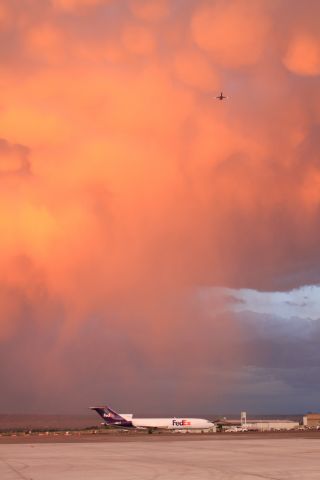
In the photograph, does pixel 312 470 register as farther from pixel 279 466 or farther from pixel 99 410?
pixel 99 410

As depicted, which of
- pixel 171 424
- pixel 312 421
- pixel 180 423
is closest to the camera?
pixel 171 424

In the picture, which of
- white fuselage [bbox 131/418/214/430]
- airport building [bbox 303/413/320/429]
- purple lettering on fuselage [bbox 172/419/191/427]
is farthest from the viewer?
airport building [bbox 303/413/320/429]

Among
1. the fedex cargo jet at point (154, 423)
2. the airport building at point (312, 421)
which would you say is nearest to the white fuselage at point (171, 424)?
the fedex cargo jet at point (154, 423)

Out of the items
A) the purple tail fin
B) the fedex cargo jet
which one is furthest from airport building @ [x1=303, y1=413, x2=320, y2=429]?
the purple tail fin

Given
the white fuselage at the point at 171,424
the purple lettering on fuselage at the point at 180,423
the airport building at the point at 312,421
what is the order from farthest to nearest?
the airport building at the point at 312,421, the purple lettering on fuselage at the point at 180,423, the white fuselage at the point at 171,424

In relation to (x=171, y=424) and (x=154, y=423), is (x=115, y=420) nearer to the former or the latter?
(x=154, y=423)

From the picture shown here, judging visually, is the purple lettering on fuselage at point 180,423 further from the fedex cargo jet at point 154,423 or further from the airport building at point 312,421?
the airport building at point 312,421

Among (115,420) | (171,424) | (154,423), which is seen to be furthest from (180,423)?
(115,420)

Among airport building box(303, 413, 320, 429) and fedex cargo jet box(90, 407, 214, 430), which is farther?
airport building box(303, 413, 320, 429)

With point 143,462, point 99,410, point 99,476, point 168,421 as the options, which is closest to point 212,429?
point 168,421

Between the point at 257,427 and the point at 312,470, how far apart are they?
14948cm

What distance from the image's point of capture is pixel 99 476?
35031 millimetres

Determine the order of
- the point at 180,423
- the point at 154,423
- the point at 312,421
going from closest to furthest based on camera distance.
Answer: the point at 154,423
the point at 180,423
the point at 312,421

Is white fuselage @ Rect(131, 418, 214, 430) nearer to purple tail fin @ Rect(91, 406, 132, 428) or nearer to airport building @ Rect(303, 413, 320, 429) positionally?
purple tail fin @ Rect(91, 406, 132, 428)
